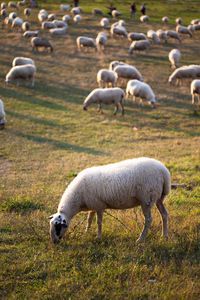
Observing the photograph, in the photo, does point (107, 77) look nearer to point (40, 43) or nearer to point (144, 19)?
point (40, 43)

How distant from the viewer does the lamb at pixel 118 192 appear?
4.99 metres

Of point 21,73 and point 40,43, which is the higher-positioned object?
point 40,43

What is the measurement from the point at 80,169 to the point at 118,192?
4.76 meters

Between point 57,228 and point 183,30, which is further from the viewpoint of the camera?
point 183,30

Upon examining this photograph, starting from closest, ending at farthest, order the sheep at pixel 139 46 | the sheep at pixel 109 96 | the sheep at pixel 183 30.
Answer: the sheep at pixel 109 96
the sheep at pixel 139 46
the sheep at pixel 183 30

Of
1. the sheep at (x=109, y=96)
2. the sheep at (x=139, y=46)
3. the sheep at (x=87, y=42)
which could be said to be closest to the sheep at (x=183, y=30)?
the sheep at (x=139, y=46)

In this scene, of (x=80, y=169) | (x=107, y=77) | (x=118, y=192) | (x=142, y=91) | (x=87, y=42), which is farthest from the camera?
(x=87, y=42)

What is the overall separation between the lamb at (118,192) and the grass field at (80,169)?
0.91 ft

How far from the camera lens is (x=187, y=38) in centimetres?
3516

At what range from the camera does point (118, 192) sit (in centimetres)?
509

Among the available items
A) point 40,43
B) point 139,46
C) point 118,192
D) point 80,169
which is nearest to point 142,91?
point 80,169

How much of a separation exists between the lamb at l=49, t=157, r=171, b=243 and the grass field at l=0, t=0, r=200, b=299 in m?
0.28

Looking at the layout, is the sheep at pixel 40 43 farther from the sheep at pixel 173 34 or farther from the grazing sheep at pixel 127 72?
the sheep at pixel 173 34

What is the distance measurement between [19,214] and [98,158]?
17.2 ft
